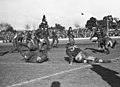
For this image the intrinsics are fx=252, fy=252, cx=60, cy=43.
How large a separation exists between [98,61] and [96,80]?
497 cm

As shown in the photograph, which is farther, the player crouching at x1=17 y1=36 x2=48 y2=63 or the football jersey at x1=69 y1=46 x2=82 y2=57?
the player crouching at x1=17 y1=36 x2=48 y2=63

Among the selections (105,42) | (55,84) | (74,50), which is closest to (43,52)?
(74,50)

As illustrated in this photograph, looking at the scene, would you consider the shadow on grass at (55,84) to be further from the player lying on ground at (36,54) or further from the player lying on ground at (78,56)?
the player lying on ground at (36,54)

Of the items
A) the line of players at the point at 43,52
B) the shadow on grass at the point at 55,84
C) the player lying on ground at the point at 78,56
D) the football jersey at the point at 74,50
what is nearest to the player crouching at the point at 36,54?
the line of players at the point at 43,52

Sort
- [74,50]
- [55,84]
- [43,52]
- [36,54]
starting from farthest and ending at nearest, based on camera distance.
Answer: [43,52] → [36,54] → [74,50] → [55,84]

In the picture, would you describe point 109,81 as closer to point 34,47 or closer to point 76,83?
point 76,83

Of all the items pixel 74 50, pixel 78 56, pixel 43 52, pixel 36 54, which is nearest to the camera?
pixel 74 50

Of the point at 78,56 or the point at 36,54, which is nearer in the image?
the point at 78,56

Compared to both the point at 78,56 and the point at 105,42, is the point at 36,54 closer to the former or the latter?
the point at 78,56

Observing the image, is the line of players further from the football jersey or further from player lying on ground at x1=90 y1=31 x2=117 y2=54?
player lying on ground at x1=90 y1=31 x2=117 y2=54

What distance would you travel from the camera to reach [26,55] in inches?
588

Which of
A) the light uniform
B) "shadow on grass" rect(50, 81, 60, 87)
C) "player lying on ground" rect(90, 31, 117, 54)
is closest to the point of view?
"shadow on grass" rect(50, 81, 60, 87)

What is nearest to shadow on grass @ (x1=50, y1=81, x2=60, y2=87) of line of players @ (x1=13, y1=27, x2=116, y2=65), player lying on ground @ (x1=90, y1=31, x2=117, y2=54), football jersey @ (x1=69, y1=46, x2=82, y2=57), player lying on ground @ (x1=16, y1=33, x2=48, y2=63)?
line of players @ (x1=13, y1=27, x2=116, y2=65)

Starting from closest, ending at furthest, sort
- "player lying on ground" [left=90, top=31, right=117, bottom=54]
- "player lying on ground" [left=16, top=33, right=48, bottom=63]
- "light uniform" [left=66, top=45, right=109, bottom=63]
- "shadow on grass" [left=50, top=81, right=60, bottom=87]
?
"shadow on grass" [left=50, top=81, right=60, bottom=87], "light uniform" [left=66, top=45, right=109, bottom=63], "player lying on ground" [left=16, top=33, right=48, bottom=63], "player lying on ground" [left=90, top=31, right=117, bottom=54]
